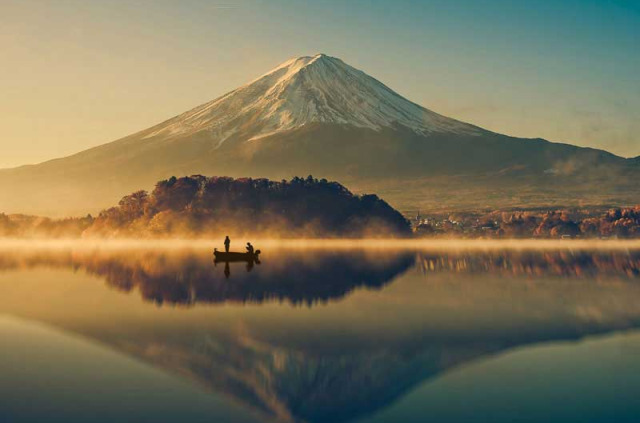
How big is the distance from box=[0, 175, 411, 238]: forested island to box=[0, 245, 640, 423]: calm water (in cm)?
6135

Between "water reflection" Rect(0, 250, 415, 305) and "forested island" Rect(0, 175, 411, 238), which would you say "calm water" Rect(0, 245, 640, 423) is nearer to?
"water reflection" Rect(0, 250, 415, 305)

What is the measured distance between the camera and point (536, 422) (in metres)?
12.9

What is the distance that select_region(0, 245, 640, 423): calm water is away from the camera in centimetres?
1399

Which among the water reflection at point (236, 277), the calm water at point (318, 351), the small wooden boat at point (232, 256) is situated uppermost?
the small wooden boat at point (232, 256)

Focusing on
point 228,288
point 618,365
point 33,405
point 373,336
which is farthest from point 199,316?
point 618,365

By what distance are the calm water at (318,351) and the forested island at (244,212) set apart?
6135 centimetres

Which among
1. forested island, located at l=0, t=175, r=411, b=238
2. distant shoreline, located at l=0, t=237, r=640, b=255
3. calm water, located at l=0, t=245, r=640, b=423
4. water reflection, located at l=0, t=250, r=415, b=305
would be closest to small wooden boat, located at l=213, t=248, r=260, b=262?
water reflection, located at l=0, t=250, r=415, b=305

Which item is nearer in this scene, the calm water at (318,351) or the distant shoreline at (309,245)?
the calm water at (318,351)

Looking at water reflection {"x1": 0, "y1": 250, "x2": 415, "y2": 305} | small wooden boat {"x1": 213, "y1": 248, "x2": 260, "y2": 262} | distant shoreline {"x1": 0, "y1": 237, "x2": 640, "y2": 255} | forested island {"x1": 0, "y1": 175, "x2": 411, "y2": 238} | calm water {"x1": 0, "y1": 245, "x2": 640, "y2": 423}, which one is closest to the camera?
calm water {"x1": 0, "y1": 245, "x2": 640, "y2": 423}

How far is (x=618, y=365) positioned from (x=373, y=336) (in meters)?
6.84

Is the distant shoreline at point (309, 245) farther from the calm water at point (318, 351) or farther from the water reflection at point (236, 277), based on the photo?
the calm water at point (318, 351)

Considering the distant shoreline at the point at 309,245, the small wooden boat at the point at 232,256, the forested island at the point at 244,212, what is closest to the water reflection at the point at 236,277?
the small wooden boat at the point at 232,256

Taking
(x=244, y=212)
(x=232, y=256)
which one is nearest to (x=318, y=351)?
(x=232, y=256)

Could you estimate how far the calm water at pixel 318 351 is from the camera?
13992mm
